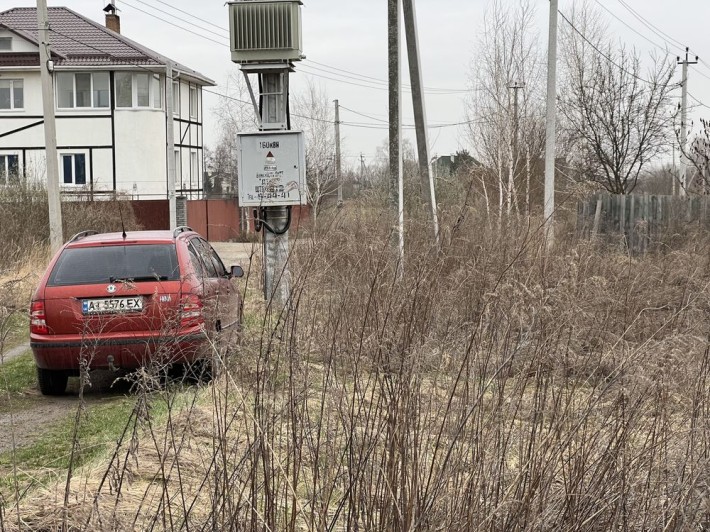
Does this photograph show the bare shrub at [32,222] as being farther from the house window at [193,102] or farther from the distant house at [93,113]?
the house window at [193,102]

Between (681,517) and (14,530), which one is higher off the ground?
(681,517)

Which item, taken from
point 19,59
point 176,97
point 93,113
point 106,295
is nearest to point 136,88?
point 93,113

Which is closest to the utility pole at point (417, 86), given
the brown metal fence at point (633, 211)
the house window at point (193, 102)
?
the brown metal fence at point (633, 211)

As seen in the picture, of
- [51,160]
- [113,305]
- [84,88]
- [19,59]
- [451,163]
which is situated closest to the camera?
[113,305]

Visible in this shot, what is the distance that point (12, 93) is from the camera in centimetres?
4275

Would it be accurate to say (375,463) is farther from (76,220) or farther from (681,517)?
(76,220)

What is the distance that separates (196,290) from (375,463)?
5.27 metres

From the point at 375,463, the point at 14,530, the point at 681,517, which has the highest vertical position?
the point at 375,463

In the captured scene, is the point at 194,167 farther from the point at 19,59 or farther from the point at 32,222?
the point at 32,222

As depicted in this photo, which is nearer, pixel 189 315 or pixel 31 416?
pixel 189 315

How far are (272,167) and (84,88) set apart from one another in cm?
3369

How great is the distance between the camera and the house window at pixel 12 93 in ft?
140

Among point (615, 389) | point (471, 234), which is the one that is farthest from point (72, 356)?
point (615, 389)

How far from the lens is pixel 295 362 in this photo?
11.6 feet
